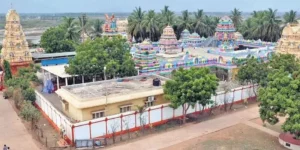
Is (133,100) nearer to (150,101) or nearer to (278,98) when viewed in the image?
(150,101)

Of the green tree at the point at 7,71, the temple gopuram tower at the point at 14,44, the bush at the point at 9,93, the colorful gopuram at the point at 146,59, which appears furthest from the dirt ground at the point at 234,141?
the temple gopuram tower at the point at 14,44

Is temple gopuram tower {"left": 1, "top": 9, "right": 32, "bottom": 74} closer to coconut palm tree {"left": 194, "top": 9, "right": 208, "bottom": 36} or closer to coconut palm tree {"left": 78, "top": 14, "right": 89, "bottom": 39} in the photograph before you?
coconut palm tree {"left": 78, "top": 14, "right": 89, "bottom": 39}

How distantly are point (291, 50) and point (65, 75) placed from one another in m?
23.9

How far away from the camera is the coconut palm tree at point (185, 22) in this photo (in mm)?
62584

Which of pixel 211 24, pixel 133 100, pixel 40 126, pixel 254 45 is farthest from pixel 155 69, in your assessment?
pixel 211 24

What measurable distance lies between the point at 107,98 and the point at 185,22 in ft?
144

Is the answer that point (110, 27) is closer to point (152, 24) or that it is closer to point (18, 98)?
point (18, 98)

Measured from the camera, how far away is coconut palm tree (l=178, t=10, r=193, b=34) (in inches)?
2464

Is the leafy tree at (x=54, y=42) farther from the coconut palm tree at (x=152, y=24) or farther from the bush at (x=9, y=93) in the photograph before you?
the bush at (x=9, y=93)

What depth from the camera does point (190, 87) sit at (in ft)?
71.4

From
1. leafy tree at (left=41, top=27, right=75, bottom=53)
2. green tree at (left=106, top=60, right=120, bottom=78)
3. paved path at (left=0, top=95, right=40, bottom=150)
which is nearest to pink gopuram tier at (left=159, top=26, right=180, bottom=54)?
green tree at (left=106, top=60, right=120, bottom=78)

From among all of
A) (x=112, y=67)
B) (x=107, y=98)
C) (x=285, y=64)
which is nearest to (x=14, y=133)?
(x=107, y=98)

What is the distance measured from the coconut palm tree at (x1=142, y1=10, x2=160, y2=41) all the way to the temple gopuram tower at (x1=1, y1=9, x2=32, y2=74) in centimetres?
2534

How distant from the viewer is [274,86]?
63.3 ft
